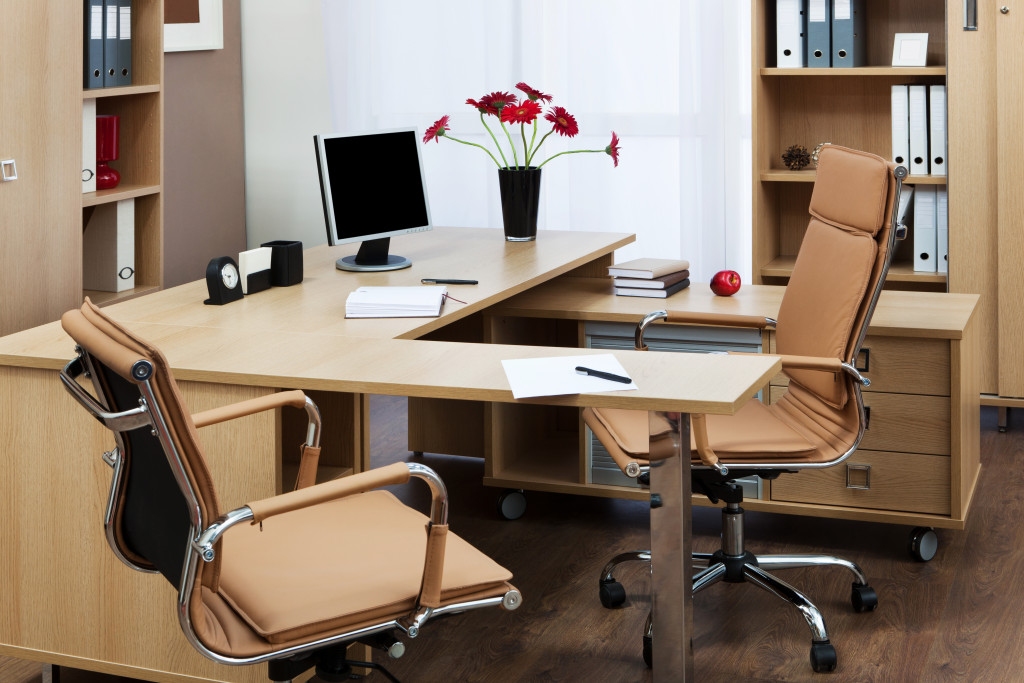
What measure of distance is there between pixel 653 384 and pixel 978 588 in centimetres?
141

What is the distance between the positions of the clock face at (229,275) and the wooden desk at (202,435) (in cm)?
21

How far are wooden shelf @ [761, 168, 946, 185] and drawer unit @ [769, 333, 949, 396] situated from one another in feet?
4.10

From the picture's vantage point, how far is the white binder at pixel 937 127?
13.7 ft

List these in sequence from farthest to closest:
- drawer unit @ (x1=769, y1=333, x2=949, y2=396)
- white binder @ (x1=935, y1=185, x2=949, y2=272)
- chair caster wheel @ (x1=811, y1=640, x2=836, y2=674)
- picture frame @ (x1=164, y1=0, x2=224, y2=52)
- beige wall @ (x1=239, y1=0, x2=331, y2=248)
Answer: beige wall @ (x1=239, y1=0, x2=331, y2=248), picture frame @ (x1=164, y1=0, x2=224, y2=52), white binder @ (x1=935, y1=185, x2=949, y2=272), drawer unit @ (x1=769, y1=333, x2=949, y2=396), chair caster wheel @ (x1=811, y1=640, x2=836, y2=674)

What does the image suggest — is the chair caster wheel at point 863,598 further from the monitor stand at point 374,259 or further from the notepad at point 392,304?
the monitor stand at point 374,259

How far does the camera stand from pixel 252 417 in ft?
7.67

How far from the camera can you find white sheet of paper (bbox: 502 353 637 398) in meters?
2.05

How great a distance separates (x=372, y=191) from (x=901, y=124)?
77.5 inches

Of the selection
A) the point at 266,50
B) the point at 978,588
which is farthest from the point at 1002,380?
the point at 266,50

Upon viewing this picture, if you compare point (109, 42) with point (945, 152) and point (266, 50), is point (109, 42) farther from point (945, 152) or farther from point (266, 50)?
point (945, 152)

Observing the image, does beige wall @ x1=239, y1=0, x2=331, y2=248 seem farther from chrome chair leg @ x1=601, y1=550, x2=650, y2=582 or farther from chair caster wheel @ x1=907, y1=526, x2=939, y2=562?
chair caster wheel @ x1=907, y1=526, x2=939, y2=562

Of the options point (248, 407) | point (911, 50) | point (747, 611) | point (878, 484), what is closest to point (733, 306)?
point (878, 484)

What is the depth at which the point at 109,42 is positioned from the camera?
3.78m

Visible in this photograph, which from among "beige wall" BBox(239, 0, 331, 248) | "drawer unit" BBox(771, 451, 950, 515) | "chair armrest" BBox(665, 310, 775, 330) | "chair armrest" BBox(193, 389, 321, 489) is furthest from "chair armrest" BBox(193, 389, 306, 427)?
"beige wall" BBox(239, 0, 331, 248)
